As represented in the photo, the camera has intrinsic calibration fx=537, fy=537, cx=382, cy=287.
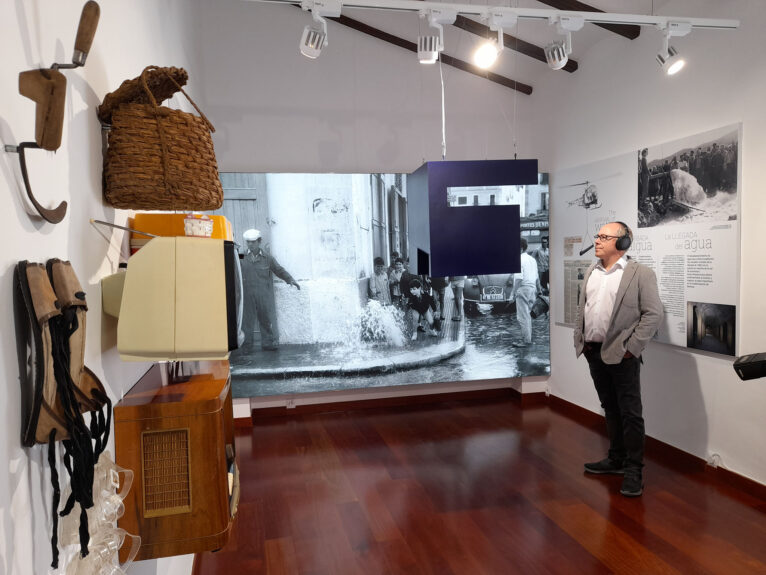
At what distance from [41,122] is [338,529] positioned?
282cm

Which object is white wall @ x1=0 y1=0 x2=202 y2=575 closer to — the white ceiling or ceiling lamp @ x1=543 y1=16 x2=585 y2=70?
ceiling lamp @ x1=543 y1=16 x2=585 y2=70

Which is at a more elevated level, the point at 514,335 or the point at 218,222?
the point at 218,222

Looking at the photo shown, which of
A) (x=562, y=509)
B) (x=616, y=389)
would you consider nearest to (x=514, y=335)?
(x=616, y=389)

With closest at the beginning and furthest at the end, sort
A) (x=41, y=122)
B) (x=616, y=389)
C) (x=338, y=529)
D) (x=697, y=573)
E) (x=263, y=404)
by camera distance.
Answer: (x=41, y=122), (x=697, y=573), (x=338, y=529), (x=616, y=389), (x=263, y=404)

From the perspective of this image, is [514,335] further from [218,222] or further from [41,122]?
[41,122]

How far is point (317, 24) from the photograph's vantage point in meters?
3.03

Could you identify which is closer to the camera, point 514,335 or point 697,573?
point 697,573

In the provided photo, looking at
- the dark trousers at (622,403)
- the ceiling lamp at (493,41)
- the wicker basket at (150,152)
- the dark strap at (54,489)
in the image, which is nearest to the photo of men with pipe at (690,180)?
the dark trousers at (622,403)

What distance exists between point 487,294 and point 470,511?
2.59 meters

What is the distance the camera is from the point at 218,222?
1.88 m

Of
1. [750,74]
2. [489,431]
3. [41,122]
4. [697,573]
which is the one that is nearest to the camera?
[41,122]

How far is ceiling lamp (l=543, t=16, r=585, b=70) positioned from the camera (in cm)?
318

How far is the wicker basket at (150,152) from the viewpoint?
3.96 feet

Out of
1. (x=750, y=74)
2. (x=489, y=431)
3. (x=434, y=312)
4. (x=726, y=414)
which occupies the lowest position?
(x=489, y=431)
